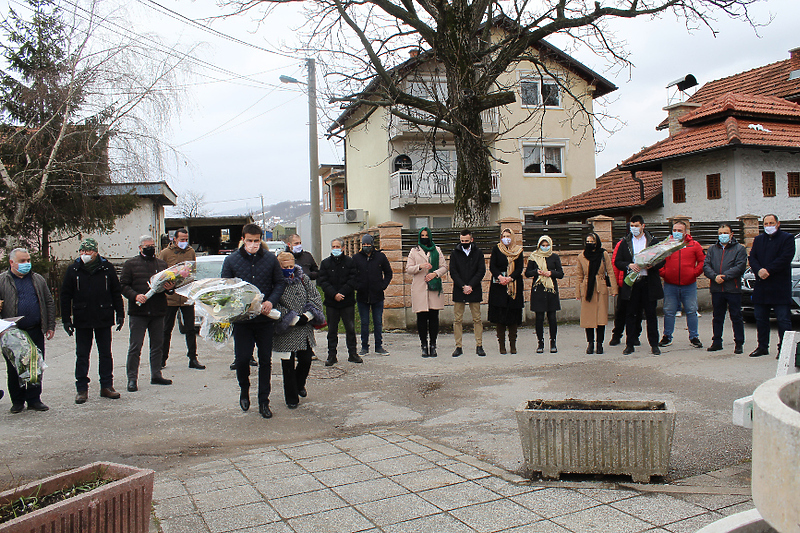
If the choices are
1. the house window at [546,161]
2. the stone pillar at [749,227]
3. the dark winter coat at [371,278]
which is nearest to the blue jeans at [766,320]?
the dark winter coat at [371,278]

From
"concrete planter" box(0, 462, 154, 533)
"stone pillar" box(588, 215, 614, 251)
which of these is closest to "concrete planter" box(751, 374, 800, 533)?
"concrete planter" box(0, 462, 154, 533)

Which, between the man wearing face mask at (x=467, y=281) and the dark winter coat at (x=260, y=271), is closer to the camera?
the dark winter coat at (x=260, y=271)

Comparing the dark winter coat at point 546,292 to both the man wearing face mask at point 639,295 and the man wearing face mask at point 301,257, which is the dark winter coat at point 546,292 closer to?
the man wearing face mask at point 639,295

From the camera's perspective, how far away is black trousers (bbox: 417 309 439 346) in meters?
10.7

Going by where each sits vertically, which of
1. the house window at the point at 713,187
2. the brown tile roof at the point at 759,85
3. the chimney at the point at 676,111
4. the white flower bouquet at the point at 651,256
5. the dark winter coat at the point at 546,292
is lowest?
the dark winter coat at the point at 546,292

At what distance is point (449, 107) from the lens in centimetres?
1470

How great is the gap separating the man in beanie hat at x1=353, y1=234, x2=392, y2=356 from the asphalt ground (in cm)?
36

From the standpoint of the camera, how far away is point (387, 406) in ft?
24.0

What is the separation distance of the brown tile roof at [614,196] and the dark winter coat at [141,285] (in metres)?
18.2

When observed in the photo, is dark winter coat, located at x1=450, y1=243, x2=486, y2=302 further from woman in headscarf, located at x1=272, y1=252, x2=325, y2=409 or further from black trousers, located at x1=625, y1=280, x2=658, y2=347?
woman in headscarf, located at x1=272, y1=252, x2=325, y2=409

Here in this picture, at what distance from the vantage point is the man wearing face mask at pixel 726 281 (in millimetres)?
9938

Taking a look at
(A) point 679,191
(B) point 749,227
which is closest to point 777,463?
(B) point 749,227

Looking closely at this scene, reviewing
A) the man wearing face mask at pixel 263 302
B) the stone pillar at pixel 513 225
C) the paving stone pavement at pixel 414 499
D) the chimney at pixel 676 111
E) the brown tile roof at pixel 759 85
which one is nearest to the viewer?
the paving stone pavement at pixel 414 499

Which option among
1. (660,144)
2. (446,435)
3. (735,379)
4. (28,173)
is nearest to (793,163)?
(660,144)
